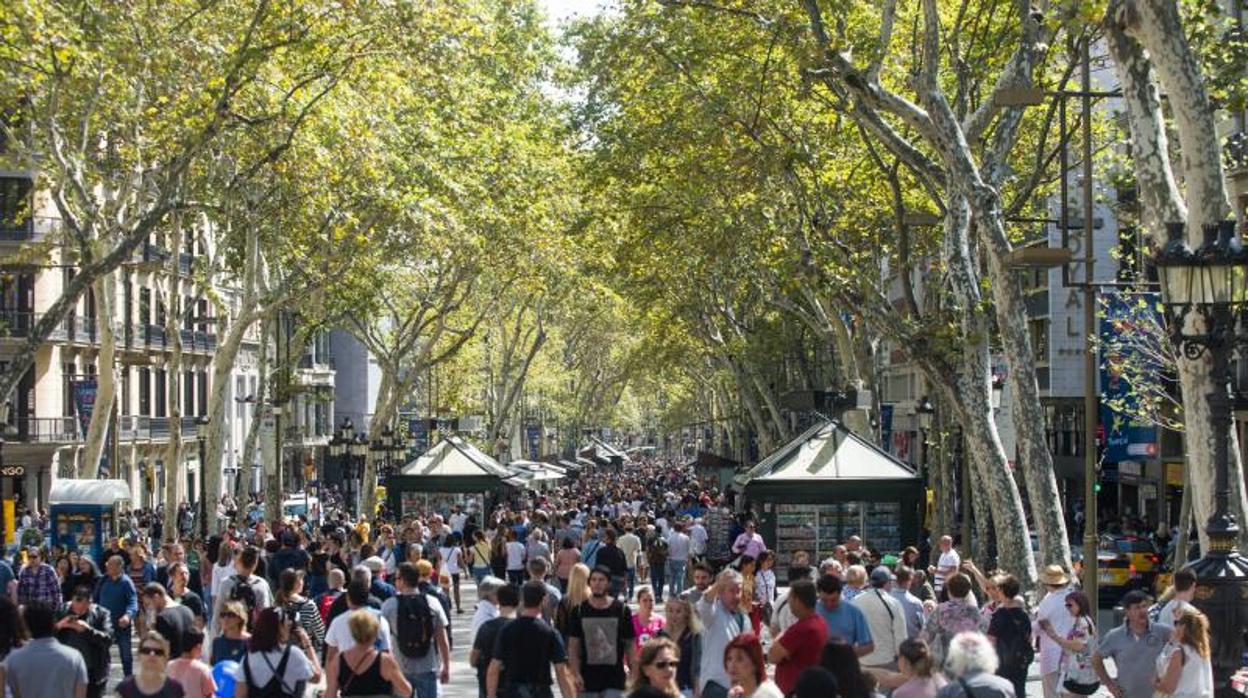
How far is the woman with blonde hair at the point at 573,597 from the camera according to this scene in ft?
41.3

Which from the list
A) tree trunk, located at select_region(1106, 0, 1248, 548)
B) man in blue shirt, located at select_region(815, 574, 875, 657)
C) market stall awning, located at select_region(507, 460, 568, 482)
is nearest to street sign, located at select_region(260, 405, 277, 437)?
market stall awning, located at select_region(507, 460, 568, 482)

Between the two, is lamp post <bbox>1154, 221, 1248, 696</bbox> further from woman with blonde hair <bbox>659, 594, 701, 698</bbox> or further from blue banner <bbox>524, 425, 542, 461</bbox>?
blue banner <bbox>524, 425, 542, 461</bbox>

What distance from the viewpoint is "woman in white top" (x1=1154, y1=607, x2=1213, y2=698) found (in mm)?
11125

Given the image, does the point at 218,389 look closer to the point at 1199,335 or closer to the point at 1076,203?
the point at 1076,203

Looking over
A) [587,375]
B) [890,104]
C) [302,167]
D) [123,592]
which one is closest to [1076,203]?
[302,167]

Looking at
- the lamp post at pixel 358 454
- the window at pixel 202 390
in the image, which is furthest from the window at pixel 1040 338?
the window at pixel 202 390

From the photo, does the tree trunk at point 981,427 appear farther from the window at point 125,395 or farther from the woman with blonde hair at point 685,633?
the window at point 125,395

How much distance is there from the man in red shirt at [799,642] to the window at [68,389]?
151ft

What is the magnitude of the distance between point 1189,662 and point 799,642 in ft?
7.22

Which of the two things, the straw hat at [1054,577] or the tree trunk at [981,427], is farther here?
the tree trunk at [981,427]

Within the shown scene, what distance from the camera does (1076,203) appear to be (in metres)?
41.8

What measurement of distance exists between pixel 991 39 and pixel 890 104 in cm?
730

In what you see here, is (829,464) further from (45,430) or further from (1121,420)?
(45,430)

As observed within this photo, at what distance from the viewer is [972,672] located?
8.67 m
